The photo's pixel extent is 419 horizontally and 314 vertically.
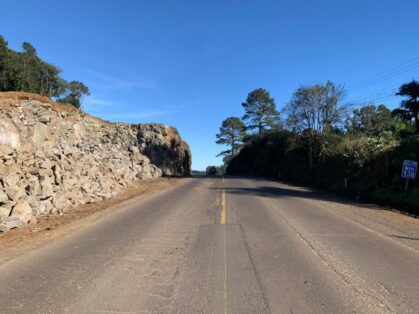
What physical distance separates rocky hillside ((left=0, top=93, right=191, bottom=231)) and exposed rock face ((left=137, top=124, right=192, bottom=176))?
37.2 ft

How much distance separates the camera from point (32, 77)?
40.5 meters

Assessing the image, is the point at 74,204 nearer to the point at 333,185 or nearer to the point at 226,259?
the point at 226,259

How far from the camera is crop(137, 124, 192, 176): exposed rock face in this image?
136 feet

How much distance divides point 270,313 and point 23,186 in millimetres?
10018

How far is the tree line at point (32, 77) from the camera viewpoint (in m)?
33.1

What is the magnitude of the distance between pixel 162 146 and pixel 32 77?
53.4 feet

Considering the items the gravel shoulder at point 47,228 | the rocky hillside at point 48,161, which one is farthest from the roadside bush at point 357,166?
the rocky hillside at point 48,161

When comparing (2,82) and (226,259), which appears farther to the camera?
(2,82)

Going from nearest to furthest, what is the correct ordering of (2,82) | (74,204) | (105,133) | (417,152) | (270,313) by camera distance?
(270,313) → (74,204) → (417,152) → (105,133) → (2,82)

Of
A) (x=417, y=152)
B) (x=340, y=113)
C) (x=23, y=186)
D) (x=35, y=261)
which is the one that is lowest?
(x=35, y=261)

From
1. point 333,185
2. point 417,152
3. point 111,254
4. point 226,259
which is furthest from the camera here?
point 333,185

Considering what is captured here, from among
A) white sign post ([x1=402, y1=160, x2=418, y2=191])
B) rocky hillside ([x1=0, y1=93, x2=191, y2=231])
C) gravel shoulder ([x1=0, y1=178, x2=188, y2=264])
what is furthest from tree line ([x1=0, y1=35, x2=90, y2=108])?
white sign post ([x1=402, y1=160, x2=418, y2=191])

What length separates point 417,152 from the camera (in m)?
18.8

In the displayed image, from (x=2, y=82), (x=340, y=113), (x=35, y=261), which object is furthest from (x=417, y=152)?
(x=2, y=82)
